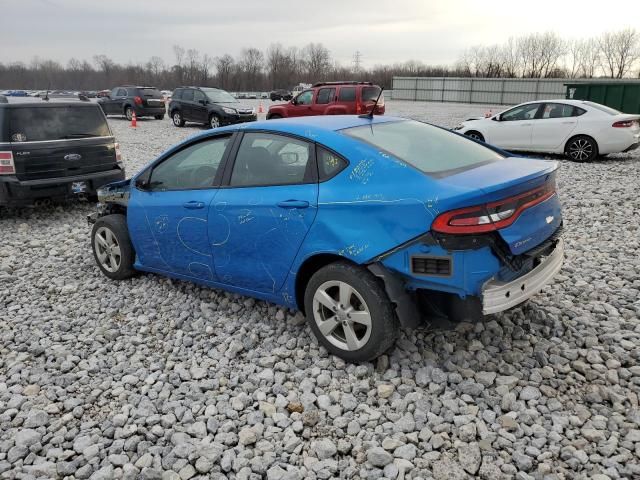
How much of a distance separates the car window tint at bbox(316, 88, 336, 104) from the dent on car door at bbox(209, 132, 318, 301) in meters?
14.1

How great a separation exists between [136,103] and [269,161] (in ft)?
76.3

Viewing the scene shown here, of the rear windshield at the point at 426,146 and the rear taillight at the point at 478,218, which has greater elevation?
the rear windshield at the point at 426,146

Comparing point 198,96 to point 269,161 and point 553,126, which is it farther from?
point 269,161

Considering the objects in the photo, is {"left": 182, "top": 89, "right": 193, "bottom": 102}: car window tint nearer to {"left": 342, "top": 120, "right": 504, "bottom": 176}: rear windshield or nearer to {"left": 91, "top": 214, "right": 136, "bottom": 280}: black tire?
{"left": 91, "top": 214, "right": 136, "bottom": 280}: black tire

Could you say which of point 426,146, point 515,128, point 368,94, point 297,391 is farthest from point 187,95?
point 297,391

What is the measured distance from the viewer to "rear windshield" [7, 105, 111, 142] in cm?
697

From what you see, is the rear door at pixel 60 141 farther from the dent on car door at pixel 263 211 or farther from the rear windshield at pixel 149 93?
the rear windshield at pixel 149 93

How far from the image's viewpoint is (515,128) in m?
12.2

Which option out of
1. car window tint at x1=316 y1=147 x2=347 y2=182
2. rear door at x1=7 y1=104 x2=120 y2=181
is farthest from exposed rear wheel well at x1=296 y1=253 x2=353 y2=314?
rear door at x1=7 y1=104 x2=120 y2=181

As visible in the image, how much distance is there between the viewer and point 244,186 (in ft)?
12.6

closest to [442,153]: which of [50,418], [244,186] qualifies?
[244,186]

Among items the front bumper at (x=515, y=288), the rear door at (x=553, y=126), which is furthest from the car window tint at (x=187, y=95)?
the front bumper at (x=515, y=288)

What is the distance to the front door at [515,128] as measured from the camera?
11969 mm

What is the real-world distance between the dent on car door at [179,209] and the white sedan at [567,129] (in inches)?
380
